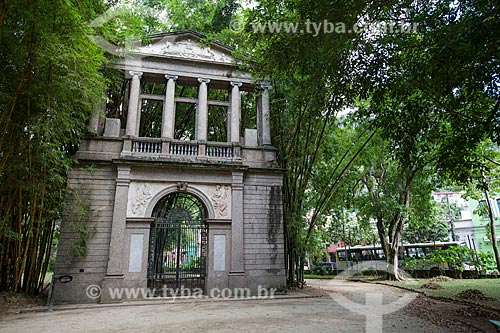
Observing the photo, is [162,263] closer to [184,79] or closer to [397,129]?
[184,79]

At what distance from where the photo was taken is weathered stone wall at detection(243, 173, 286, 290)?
9641 millimetres

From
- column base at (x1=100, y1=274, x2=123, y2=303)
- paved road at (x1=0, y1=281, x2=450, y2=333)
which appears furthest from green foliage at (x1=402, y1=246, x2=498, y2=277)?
column base at (x1=100, y1=274, x2=123, y2=303)

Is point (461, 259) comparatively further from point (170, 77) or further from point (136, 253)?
point (170, 77)

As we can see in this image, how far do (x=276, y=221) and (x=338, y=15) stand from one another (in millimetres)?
6655

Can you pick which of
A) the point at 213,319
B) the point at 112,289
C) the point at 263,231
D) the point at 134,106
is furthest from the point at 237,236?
the point at 134,106

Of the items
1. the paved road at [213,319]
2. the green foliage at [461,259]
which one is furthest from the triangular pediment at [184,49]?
the green foliage at [461,259]

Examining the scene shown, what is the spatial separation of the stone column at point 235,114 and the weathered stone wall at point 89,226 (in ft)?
12.7

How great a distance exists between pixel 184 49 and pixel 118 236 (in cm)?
647

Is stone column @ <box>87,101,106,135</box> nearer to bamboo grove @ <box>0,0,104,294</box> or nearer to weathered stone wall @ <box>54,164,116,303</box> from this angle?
bamboo grove @ <box>0,0,104,294</box>

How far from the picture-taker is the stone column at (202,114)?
10.5 meters

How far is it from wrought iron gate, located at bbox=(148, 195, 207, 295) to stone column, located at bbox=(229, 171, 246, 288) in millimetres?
930

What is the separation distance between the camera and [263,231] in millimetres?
10039

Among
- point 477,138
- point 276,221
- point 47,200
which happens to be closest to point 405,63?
point 477,138

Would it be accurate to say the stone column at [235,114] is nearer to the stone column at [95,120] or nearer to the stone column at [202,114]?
the stone column at [202,114]
